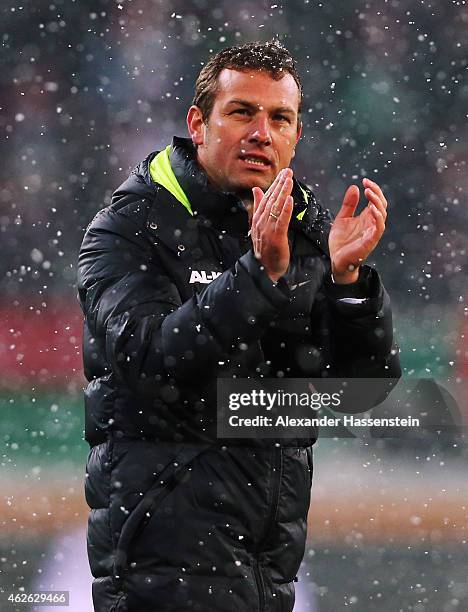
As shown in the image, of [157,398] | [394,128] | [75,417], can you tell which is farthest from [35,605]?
[394,128]

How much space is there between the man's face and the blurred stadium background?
2.74 meters

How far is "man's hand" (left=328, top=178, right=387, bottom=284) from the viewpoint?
2.03 meters

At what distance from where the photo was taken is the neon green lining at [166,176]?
213cm

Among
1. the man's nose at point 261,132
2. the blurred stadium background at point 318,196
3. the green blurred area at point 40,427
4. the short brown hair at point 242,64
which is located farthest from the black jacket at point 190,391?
the green blurred area at point 40,427

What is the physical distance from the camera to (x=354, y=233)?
81.3 inches

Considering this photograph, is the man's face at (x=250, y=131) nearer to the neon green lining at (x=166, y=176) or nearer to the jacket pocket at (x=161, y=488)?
the neon green lining at (x=166, y=176)

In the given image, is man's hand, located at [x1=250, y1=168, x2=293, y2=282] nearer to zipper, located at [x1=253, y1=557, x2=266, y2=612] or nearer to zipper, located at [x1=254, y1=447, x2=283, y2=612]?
zipper, located at [x1=254, y1=447, x2=283, y2=612]

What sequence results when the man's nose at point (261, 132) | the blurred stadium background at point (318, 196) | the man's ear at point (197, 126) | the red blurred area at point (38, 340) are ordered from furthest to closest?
the red blurred area at point (38, 340) < the blurred stadium background at point (318, 196) < the man's ear at point (197, 126) < the man's nose at point (261, 132)

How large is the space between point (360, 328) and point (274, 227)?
1.11ft

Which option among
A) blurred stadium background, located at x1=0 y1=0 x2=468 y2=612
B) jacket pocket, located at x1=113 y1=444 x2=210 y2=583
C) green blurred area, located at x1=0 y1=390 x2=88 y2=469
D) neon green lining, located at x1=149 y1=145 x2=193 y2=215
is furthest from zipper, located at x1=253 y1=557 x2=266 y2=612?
green blurred area, located at x1=0 y1=390 x2=88 y2=469

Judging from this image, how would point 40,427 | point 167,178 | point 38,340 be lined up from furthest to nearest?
point 38,340
point 40,427
point 167,178

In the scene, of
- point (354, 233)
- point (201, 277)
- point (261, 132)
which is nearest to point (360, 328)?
point (354, 233)

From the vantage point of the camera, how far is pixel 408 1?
5.57 meters

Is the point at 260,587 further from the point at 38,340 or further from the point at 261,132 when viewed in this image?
the point at 38,340
